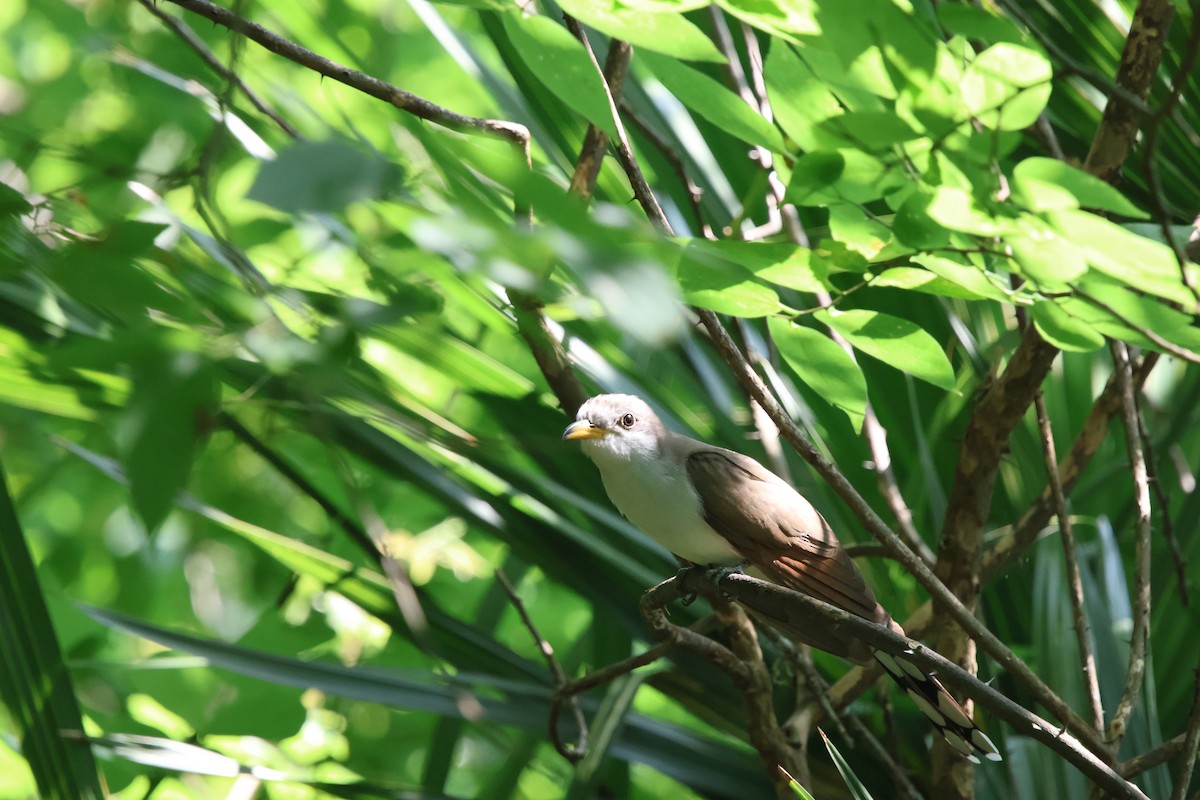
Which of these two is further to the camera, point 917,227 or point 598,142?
point 598,142

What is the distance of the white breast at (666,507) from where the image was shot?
2188mm

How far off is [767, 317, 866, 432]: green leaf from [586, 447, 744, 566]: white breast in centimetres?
78

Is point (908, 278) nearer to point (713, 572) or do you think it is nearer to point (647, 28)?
point (647, 28)

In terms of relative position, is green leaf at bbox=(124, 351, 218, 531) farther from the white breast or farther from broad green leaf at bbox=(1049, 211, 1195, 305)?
the white breast

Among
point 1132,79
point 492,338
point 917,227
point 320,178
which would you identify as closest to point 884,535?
point 917,227

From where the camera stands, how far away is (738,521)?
211 cm

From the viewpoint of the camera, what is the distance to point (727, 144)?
9.63 ft

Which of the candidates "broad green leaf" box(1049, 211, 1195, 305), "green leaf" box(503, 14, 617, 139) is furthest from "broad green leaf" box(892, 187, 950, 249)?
"green leaf" box(503, 14, 617, 139)

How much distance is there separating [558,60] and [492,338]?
2475 millimetres

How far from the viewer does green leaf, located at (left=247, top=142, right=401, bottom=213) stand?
610 millimetres

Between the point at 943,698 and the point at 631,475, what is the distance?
742mm

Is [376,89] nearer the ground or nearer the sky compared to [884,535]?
nearer the sky

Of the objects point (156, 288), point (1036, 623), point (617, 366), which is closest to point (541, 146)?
point (617, 366)

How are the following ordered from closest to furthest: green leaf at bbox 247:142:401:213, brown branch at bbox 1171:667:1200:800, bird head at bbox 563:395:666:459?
green leaf at bbox 247:142:401:213
brown branch at bbox 1171:667:1200:800
bird head at bbox 563:395:666:459
